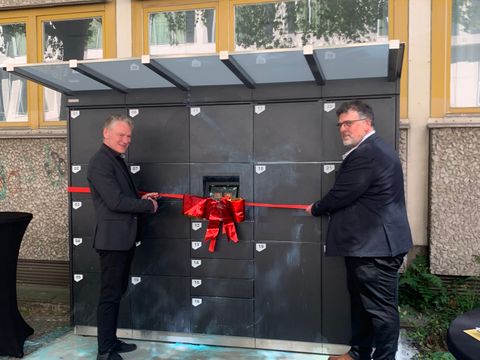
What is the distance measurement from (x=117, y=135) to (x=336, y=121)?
1.62m

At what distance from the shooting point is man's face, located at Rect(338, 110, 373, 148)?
311 cm

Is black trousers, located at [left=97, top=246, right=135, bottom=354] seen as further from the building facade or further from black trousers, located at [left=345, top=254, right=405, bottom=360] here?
the building facade

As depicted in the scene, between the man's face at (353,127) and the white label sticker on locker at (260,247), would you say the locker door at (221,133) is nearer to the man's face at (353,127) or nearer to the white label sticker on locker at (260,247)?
the white label sticker on locker at (260,247)

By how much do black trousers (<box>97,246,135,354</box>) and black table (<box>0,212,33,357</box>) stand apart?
710mm

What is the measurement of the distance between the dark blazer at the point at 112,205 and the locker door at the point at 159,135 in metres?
0.49

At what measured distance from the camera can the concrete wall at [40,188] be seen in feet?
17.6

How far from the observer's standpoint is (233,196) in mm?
3713

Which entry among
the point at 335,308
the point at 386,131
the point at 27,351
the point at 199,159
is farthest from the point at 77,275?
the point at 386,131

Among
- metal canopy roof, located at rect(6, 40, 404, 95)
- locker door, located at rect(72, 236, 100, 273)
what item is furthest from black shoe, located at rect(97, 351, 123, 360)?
metal canopy roof, located at rect(6, 40, 404, 95)

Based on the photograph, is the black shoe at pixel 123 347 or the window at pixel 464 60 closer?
the black shoe at pixel 123 347

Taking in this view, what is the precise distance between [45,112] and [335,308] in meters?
4.07

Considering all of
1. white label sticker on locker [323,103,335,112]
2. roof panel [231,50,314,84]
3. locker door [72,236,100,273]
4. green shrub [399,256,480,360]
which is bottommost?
green shrub [399,256,480,360]

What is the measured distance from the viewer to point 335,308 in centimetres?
359

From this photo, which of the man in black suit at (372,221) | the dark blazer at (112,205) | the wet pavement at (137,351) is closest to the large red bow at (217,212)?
the dark blazer at (112,205)
